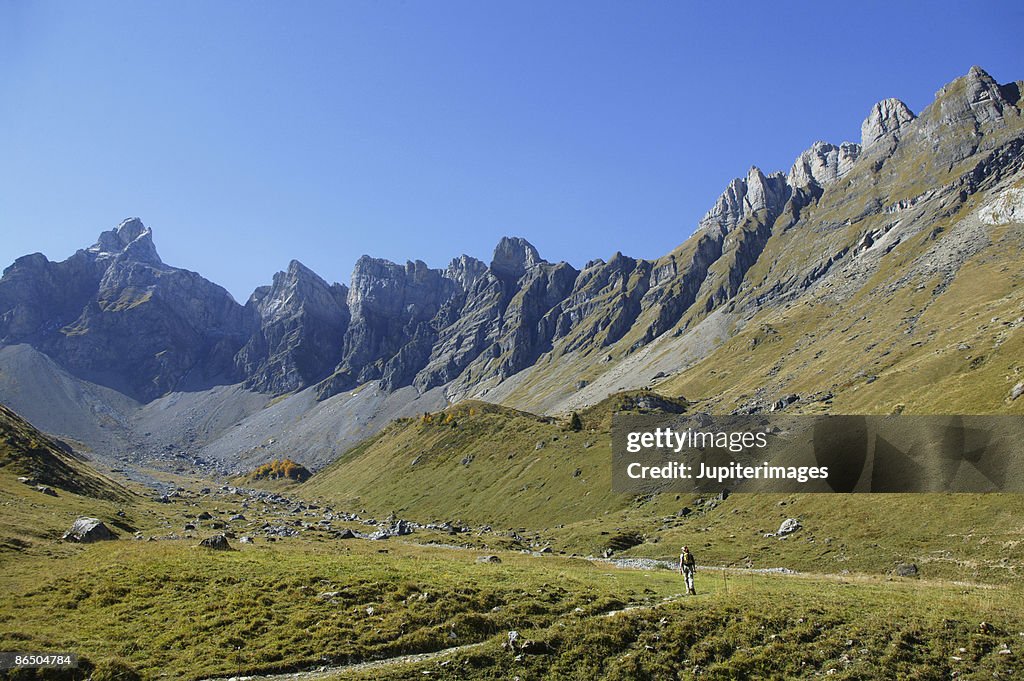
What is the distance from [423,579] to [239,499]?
7059 inches

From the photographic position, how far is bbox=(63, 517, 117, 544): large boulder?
50.3 meters

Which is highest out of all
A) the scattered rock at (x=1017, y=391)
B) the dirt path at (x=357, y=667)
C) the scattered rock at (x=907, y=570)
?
the scattered rock at (x=1017, y=391)

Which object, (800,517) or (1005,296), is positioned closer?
(800,517)

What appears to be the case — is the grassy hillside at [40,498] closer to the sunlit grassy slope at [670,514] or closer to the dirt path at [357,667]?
the dirt path at [357,667]

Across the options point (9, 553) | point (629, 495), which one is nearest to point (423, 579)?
point (9, 553)

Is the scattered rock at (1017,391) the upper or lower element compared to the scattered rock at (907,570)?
upper

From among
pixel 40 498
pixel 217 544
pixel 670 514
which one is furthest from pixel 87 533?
pixel 670 514

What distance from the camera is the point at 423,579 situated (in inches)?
1379

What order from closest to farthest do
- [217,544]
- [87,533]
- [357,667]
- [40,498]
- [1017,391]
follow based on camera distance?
1. [357,667]
2. [217,544]
3. [87,533]
4. [40,498]
5. [1017,391]

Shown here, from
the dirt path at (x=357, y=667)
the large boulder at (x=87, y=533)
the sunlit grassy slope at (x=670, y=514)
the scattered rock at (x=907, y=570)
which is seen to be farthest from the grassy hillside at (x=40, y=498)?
the scattered rock at (x=907, y=570)

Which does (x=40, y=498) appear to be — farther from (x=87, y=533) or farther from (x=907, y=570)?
(x=907, y=570)

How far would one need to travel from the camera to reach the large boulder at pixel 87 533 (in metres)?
50.3

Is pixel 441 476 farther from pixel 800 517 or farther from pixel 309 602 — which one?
pixel 309 602

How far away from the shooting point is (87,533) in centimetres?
5153
